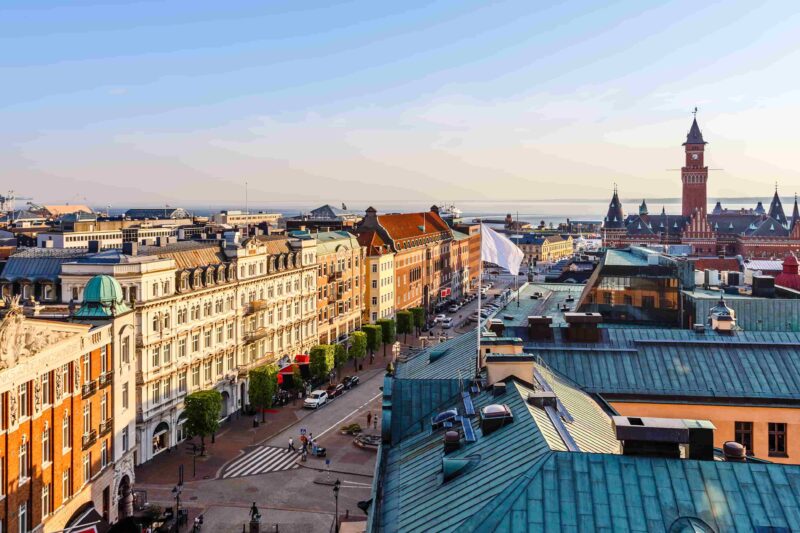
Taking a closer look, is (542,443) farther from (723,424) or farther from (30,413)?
(30,413)

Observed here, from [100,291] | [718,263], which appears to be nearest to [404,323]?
[718,263]

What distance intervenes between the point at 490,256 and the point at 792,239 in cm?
14933

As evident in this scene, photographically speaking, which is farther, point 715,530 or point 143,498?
point 143,498

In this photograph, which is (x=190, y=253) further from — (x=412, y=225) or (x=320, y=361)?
(x=412, y=225)

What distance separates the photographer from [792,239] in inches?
6467

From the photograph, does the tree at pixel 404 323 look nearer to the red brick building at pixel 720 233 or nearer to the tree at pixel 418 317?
the tree at pixel 418 317

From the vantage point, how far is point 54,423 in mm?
38156

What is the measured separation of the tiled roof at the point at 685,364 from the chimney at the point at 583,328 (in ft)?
1.61

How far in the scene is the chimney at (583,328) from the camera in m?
40.8

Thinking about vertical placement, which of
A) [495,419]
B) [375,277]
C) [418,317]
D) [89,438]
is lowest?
[418,317]

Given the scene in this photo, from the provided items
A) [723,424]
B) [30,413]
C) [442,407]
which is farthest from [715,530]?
[30,413]

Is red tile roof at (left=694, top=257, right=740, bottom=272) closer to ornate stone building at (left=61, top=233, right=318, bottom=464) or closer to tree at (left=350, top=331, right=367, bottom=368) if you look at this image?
tree at (left=350, top=331, right=367, bottom=368)

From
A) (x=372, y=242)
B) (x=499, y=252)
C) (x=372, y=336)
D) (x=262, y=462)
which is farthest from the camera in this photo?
(x=372, y=242)

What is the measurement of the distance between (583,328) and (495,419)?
17454 mm
